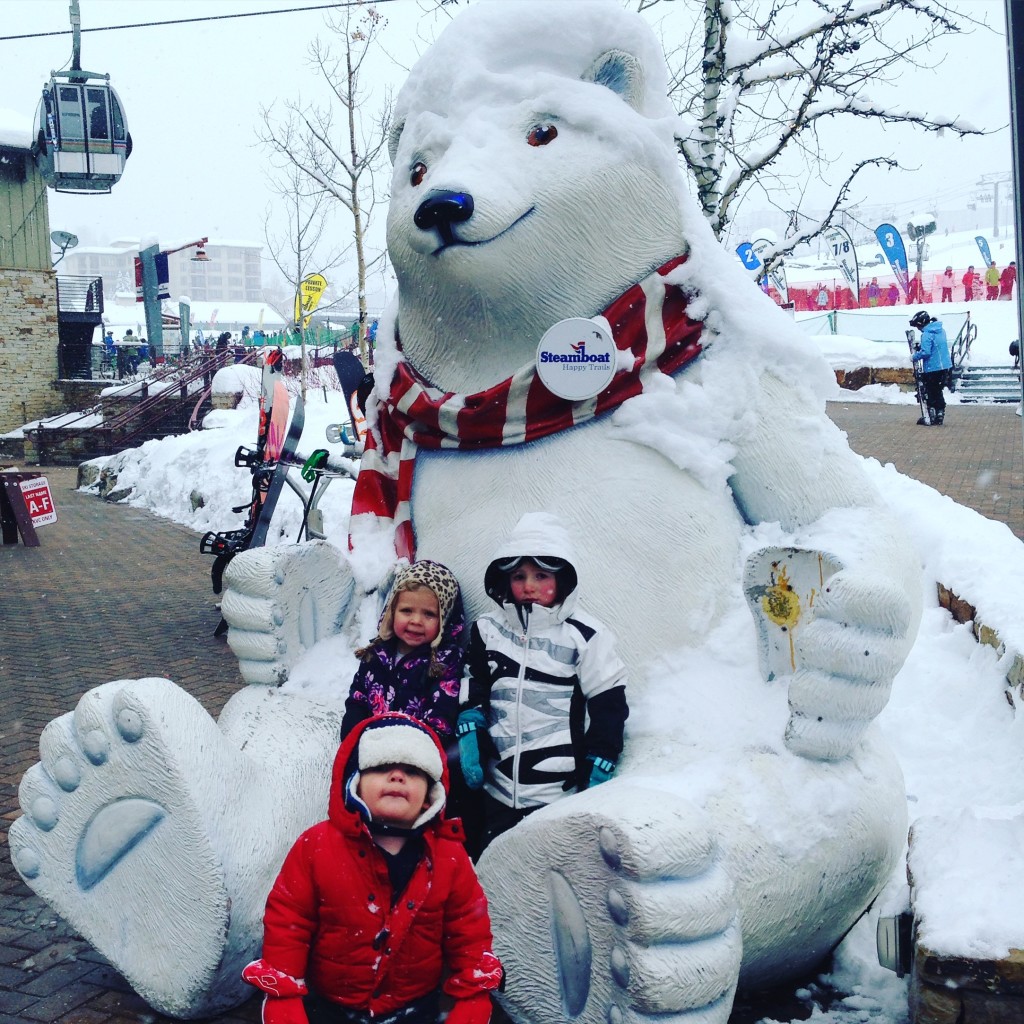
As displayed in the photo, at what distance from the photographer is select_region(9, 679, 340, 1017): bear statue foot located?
2.30 m

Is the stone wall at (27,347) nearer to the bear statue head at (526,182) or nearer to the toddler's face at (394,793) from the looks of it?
the bear statue head at (526,182)

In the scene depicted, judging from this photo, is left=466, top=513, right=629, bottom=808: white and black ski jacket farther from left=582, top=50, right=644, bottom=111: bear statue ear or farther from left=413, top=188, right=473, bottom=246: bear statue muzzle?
left=582, top=50, right=644, bottom=111: bear statue ear

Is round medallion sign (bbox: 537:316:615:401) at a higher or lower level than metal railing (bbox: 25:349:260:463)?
lower

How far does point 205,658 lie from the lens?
688 centimetres

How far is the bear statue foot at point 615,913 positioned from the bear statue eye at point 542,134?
1.55 metres

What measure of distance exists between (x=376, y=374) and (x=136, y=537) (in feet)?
33.5

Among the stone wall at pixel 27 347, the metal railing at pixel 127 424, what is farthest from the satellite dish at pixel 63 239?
the metal railing at pixel 127 424

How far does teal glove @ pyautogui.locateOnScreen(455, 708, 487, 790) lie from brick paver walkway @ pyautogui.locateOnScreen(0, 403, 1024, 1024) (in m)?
0.84

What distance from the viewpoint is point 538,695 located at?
7.85 ft

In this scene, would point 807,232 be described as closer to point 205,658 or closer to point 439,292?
point 205,658

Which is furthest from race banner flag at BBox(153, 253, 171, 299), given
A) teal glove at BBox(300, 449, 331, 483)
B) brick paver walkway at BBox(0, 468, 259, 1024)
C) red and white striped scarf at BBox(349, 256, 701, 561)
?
red and white striped scarf at BBox(349, 256, 701, 561)

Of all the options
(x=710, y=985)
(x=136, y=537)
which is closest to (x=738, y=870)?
(x=710, y=985)

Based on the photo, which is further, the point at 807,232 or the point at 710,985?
the point at 807,232

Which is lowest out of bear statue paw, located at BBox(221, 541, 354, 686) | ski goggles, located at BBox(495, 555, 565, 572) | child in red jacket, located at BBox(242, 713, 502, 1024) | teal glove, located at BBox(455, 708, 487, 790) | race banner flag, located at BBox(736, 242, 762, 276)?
child in red jacket, located at BBox(242, 713, 502, 1024)
